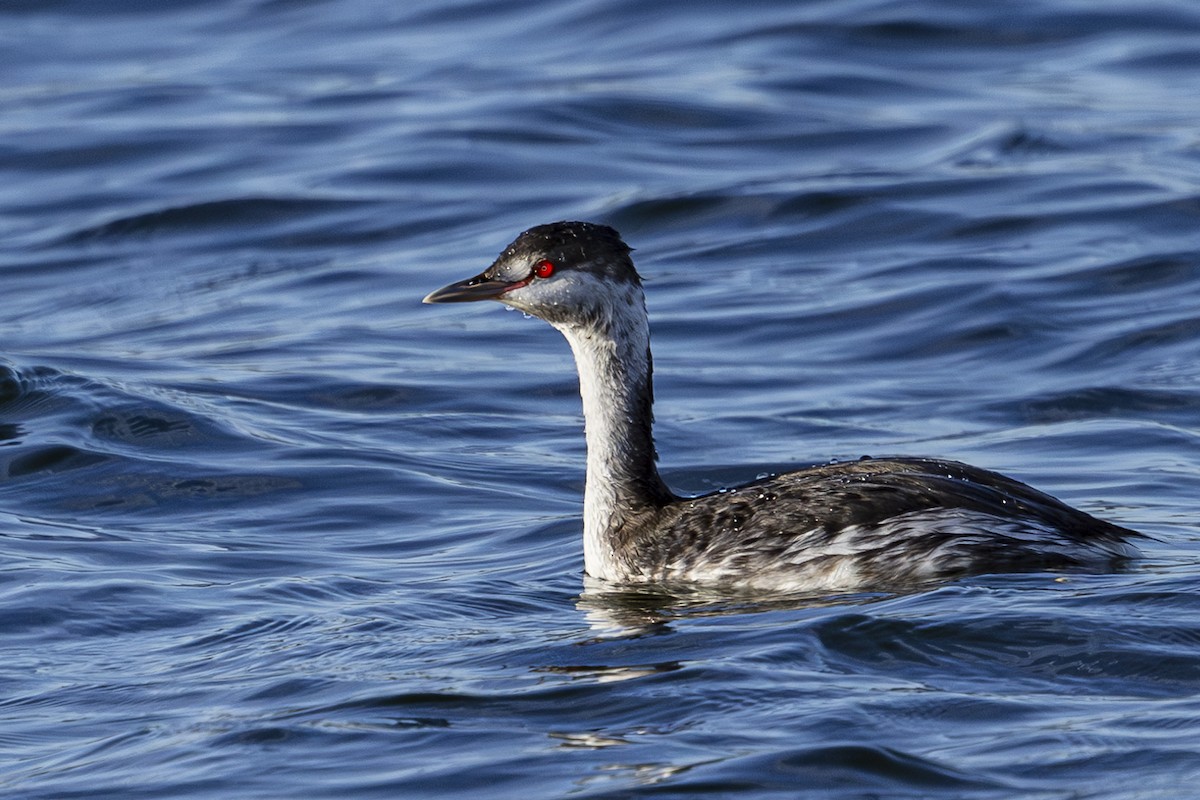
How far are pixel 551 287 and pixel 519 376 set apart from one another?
4763mm

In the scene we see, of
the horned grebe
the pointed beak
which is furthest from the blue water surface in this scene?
the pointed beak

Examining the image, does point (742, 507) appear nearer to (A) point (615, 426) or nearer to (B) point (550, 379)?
(A) point (615, 426)

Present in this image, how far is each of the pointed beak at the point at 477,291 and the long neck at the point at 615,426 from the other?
33 centimetres

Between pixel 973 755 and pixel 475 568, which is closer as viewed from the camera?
pixel 973 755

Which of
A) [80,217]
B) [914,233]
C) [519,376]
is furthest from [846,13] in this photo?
[519,376]

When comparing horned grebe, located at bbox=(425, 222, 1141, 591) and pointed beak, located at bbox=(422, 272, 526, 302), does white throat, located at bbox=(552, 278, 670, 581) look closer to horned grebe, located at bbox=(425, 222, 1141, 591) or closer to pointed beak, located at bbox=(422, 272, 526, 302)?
horned grebe, located at bbox=(425, 222, 1141, 591)

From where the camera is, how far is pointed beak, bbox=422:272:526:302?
914 centimetres

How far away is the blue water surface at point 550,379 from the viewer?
22.7 ft

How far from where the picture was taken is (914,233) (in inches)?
661

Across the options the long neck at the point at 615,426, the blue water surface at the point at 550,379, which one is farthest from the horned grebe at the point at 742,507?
the blue water surface at the point at 550,379

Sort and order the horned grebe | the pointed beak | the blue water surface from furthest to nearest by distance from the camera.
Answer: the pointed beak
the horned grebe
the blue water surface

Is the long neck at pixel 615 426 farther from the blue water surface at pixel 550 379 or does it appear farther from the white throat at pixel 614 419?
the blue water surface at pixel 550 379

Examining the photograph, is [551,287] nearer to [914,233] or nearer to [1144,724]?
[1144,724]

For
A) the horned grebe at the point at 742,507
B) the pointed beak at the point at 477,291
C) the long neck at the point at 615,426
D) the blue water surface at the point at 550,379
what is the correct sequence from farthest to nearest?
the long neck at the point at 615,426
the pointed beak at the point at 477,291
the horned grebe at the point at 742,507
the blue water surface at the point at 550,379
